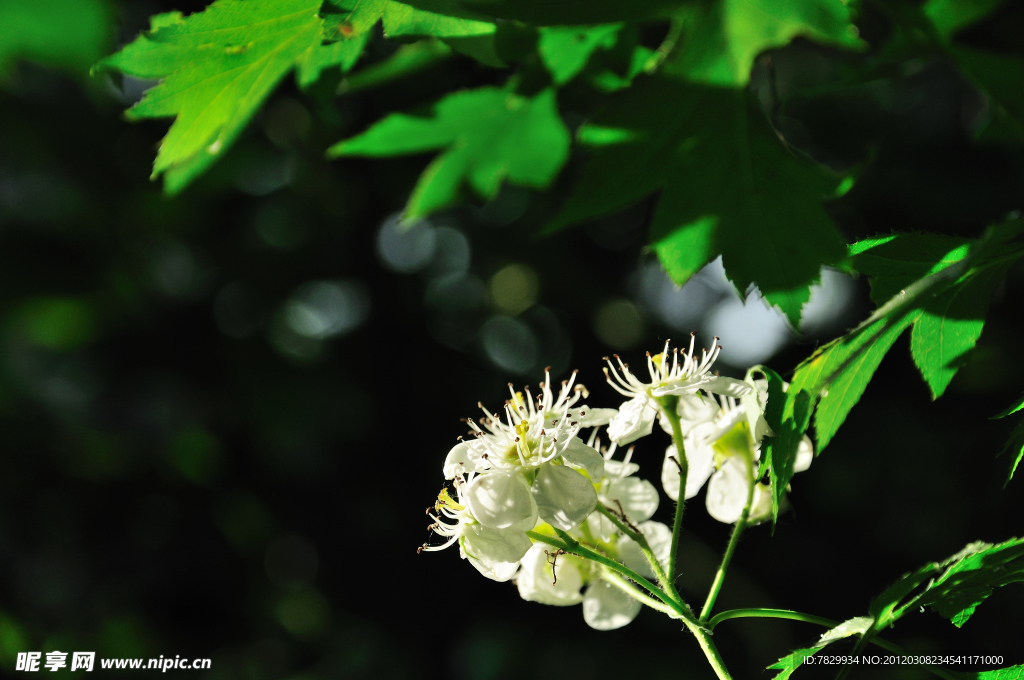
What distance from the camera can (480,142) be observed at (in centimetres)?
63

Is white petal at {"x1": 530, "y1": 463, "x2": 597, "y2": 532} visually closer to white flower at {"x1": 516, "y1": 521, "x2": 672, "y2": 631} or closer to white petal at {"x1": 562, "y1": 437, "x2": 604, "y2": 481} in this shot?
white petal at {"x1": 562, "y1": 437, "x2": 604, "y2": 481}

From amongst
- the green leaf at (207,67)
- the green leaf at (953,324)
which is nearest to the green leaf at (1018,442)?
the green leaf at (953,324)

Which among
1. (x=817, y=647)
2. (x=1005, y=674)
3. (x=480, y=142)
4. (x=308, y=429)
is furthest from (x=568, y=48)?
(x=308, y=429)

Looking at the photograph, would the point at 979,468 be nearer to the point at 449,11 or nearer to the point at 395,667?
the point at 395,667

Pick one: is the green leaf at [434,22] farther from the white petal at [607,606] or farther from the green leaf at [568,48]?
the white petal at [607,606]

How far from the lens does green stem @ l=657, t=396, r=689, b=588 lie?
27.0 inches

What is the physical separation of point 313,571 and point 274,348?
2.64 ft

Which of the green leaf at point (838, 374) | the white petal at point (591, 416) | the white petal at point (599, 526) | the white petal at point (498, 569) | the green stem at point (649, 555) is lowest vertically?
the white petal at point (599, 526)

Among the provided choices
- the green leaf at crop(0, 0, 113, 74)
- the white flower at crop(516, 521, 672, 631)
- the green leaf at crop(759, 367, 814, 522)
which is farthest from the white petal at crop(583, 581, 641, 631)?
the green leaf at crop(0, 0, 113, 74)

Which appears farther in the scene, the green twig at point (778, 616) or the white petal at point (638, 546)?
the white petal at point (638, 546)

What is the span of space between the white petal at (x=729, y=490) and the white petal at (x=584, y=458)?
207mm

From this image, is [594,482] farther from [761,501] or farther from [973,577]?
[973,577]

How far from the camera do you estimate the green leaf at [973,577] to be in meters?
0.66

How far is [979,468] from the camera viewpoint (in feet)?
7.43
